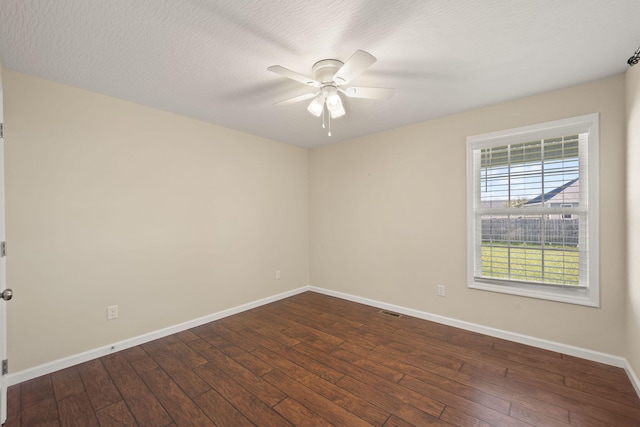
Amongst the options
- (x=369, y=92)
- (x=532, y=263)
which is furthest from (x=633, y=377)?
(x=369, y=92)

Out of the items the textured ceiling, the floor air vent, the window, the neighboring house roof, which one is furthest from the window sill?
the textured ceiling

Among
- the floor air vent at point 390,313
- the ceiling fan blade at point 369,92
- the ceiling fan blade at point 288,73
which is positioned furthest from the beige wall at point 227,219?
the ceiling fan blade at point 288,73

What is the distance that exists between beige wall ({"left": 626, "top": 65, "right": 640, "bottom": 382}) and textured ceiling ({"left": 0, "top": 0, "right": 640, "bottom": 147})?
0.89 feet

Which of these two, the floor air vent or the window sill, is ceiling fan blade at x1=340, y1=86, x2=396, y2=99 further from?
the floor air vent

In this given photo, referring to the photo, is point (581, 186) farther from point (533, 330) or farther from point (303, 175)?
point (303, 175)

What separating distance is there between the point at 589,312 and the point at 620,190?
1.08 meters

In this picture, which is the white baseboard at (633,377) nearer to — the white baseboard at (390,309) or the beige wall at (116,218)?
the white baseboard at (390,309)

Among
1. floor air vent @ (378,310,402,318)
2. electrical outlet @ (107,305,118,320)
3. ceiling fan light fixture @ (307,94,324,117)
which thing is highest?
ceiling fan light fixture @ (307,94,324,117)

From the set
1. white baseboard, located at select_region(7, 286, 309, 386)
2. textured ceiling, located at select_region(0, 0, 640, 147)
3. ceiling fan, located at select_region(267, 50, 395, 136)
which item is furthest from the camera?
white baseboard, located at select_region(7, 286, 309, 386)

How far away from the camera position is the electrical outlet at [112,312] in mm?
2529

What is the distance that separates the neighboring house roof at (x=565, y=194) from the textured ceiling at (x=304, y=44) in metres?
0.91

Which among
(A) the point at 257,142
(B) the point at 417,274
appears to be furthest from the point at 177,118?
(B) the point at 417,274

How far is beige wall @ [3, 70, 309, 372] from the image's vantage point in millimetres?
2141

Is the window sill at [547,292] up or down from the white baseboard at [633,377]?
up
